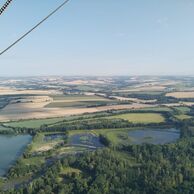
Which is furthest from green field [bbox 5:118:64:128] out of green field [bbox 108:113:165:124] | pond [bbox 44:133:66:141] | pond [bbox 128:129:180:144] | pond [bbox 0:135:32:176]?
pond [bbox 128:129:180:144]

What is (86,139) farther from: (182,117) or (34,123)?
(182,117)

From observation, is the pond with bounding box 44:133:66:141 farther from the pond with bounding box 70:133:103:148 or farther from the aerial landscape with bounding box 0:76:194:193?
the pond with bounding box 70:133:103:148

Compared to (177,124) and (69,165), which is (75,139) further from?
(177,124)

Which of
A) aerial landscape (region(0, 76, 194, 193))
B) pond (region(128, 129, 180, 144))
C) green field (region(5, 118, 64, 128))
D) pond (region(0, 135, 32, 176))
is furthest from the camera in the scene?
green field (region(5, 118, 64, 128))

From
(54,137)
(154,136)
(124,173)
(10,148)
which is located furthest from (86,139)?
(124,173)

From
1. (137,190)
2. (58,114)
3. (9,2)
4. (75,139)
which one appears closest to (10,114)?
(58,114)

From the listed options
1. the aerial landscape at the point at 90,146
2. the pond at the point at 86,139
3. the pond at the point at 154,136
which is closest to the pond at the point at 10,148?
the aerial landscape at the point at 90,146
